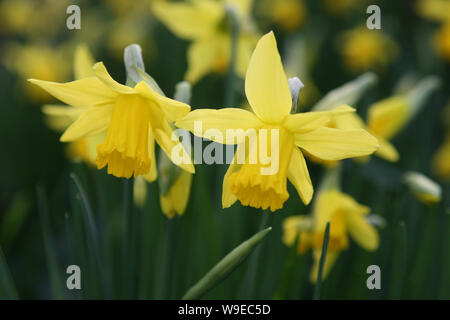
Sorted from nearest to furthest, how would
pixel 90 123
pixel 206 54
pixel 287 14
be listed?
pixel 90 123, pixel 206 54, pixel 287 14

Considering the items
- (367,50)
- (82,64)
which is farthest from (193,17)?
(367,50)

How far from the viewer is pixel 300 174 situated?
1078mm

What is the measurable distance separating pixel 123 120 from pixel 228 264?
1.18 feet

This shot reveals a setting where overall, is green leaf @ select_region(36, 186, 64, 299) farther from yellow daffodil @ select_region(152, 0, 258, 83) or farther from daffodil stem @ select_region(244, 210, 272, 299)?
yellow daffodil @ select_region(152, 0, 258, 83)

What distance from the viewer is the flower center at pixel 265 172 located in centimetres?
100

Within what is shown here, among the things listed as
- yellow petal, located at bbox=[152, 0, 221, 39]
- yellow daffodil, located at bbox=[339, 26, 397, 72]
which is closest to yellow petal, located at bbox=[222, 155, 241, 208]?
yellow petal, located at bbox=[152, 0, 221, 39]


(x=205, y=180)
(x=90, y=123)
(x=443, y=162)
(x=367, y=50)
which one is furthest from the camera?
(x=367, y=50)

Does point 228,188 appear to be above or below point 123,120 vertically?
below

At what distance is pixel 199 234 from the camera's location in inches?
58.7

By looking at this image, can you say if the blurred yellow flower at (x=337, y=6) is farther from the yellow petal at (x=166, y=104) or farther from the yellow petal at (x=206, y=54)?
the yellow petal at (x=166, y=104)

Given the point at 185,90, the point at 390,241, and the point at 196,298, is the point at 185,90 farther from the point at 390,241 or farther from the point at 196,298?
the point at 390,241

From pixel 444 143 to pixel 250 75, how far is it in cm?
224

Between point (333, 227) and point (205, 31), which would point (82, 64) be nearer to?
point (205, 31)

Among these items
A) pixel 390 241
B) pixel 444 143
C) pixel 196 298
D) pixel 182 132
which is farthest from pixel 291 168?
pixel 444 143
